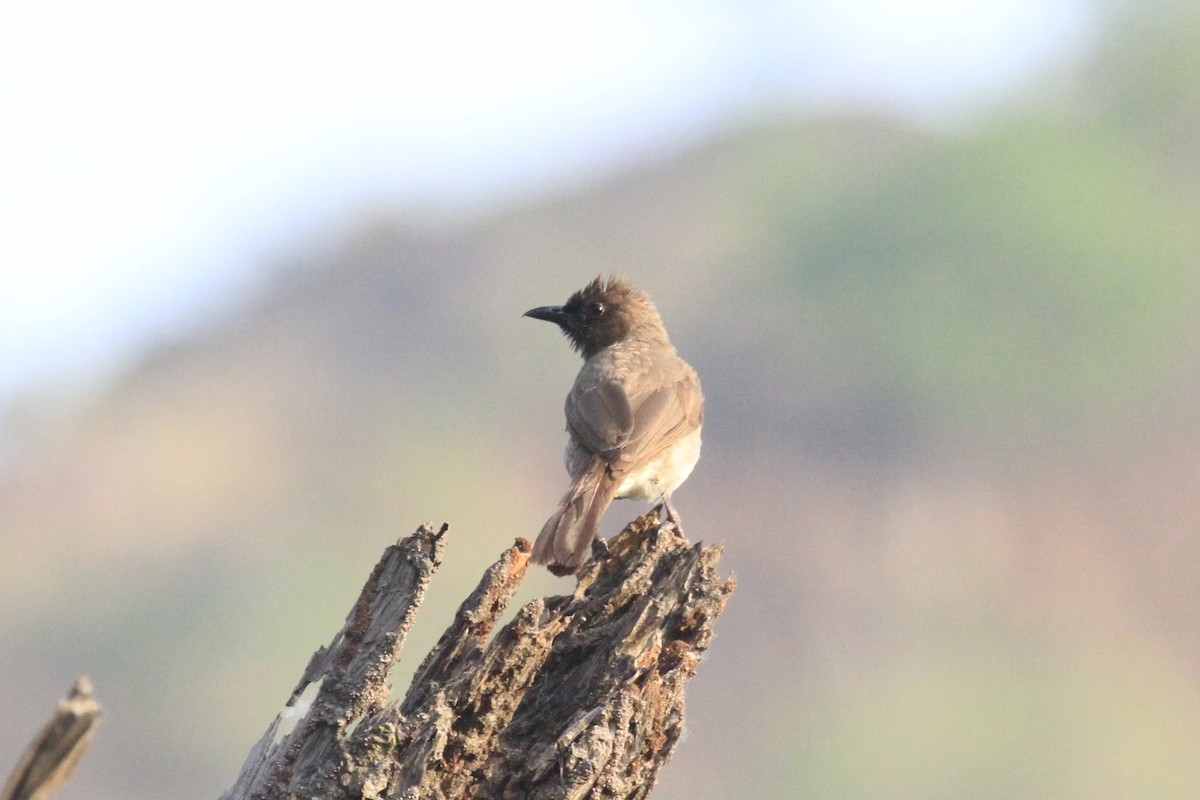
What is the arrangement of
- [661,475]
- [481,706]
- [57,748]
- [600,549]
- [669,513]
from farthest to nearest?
[661,475] < [669,513] < [600,549] < [481,706] < [57,748]

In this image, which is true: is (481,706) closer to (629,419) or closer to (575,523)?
(575,523)

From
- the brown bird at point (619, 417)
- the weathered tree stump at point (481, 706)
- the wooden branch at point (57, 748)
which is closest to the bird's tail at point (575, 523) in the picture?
the brown bird at point (619, 417)

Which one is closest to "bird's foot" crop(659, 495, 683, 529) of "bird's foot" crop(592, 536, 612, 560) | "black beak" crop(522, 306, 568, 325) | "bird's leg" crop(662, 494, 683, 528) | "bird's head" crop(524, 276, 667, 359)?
"bird's leg" crop(662, 494, 683, 528)

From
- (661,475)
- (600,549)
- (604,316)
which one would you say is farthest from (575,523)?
(604,316)

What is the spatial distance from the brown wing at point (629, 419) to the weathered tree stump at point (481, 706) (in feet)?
9.37

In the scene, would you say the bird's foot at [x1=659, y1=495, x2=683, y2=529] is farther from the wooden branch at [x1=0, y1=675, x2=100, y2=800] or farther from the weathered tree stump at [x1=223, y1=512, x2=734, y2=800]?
the wooden branch at [x1=0, y1=675, x2=100, y2=800]

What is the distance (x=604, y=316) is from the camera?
35.1 ft

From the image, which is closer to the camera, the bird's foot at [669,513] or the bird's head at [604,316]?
the bird's foot at [669,513]

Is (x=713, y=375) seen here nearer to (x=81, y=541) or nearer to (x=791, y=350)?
(x=791, y=350)

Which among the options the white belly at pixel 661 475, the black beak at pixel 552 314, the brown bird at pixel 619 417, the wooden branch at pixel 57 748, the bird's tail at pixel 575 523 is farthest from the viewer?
the black beak at pixel 552 314

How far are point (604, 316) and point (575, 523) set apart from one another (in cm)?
375

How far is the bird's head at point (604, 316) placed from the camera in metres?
10.6

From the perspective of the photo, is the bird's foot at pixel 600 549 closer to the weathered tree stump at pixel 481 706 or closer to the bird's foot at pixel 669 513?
the bird's foot at pixel 669 513

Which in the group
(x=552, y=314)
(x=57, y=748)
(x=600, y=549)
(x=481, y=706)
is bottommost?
(x=57, y=748)
